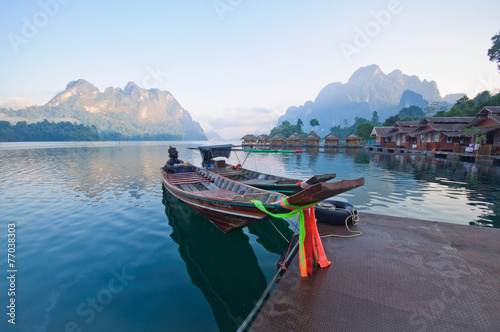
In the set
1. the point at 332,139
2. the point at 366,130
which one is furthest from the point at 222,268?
the point at 366,130

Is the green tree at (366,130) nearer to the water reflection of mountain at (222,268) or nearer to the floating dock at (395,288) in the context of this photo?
the floating dock at (395,288)

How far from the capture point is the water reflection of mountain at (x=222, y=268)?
4852 mm

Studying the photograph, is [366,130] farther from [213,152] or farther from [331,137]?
[213,152]

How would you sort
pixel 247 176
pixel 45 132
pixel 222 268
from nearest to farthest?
1. pixel 222 268
2. pixel 247 176
3. pixel 45 132

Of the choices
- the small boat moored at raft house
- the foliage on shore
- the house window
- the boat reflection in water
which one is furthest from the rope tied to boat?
the foliage on shore

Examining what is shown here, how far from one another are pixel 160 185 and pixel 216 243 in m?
12.2

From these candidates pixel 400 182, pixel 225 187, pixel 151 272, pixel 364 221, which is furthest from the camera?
pixel 400 182

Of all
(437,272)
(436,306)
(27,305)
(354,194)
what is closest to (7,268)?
(27,305)

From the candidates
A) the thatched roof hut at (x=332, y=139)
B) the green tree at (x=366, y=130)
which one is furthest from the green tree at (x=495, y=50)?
the thatched roof hut at (x=332, y=139)

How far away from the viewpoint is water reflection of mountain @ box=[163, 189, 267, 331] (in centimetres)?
485

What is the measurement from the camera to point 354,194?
1405 centimetres

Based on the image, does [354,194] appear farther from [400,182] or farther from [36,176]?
[36,176]

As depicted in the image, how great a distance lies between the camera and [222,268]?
21.1 ft

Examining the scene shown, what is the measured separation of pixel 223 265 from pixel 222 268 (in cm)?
16
